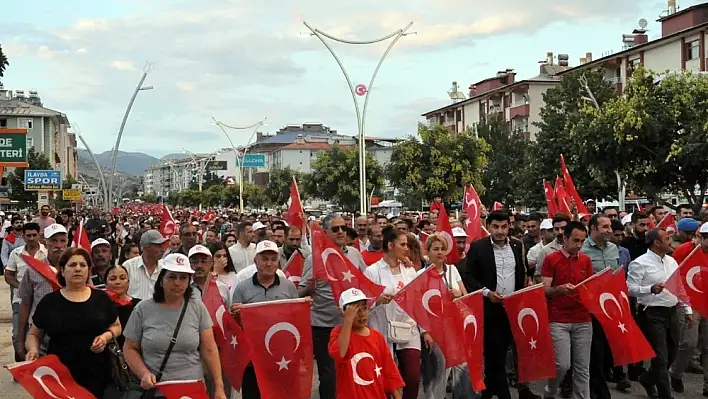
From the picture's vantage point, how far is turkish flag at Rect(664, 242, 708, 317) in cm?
930

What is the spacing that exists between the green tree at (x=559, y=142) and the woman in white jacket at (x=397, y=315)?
36.9 m

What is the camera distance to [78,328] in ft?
19.7

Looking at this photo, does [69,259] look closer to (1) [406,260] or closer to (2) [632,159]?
(1) [406,260]

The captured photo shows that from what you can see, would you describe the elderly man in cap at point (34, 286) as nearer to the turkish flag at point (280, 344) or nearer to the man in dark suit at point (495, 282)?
the turkish flag at point (280, 344)

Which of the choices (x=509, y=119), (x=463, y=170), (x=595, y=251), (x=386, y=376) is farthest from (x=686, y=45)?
(x=386, y=376)

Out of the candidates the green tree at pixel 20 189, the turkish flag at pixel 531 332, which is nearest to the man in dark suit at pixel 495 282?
the turkish flag at pixel 531 332

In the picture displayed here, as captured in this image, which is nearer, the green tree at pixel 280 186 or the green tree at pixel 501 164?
the green tree at pixel 501 164

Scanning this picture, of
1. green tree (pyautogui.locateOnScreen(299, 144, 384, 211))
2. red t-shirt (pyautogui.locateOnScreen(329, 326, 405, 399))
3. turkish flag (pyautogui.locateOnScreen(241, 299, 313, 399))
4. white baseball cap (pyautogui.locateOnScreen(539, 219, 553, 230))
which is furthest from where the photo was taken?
green tree (pyautogui.locateOnScreen(299, 144, 384, 211))

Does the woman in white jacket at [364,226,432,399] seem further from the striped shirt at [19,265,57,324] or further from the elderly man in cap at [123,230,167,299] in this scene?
the striped shirt at [19,265,57,324]

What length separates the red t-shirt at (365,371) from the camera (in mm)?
6117

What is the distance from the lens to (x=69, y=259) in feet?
20.6

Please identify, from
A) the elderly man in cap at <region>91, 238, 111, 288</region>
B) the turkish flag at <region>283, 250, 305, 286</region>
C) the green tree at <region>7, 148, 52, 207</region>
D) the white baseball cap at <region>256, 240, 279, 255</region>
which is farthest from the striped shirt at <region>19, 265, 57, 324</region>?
the green tree at <region>7, 148, 52, 207</region>

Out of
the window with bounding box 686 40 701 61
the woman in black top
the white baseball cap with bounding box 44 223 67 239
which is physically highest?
the window with bounding box 686 40 701 61

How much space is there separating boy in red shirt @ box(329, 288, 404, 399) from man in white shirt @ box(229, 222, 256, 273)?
4954 millimetres
